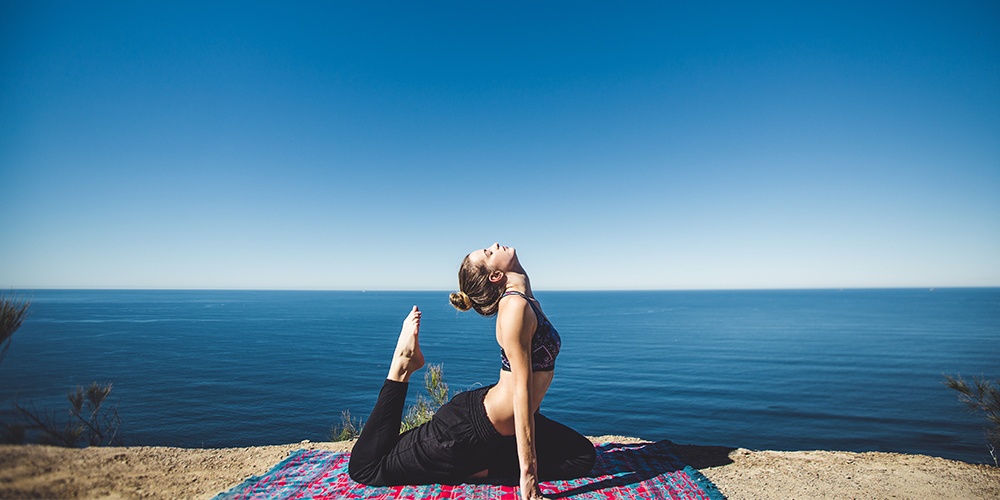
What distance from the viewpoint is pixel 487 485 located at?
4094 mm

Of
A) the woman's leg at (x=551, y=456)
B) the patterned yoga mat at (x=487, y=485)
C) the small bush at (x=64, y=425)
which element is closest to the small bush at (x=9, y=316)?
the small bush at (x=64, y=425)

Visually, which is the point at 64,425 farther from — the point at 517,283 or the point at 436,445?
the point at 517,283

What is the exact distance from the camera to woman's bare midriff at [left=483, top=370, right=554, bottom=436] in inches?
146

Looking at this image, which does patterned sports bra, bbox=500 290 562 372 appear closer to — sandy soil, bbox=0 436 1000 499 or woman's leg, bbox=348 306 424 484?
woman's leg, bbox=348 306 424 484

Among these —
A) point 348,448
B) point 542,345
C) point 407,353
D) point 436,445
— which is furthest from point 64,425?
point 348,448

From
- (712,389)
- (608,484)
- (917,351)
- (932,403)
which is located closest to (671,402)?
(712,389)

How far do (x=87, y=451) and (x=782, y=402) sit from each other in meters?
30.2

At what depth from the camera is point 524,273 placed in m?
3.92

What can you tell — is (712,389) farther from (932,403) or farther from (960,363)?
(960,363)

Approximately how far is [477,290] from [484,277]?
13 centimetres

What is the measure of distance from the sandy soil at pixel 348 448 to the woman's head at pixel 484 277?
98.1 inches

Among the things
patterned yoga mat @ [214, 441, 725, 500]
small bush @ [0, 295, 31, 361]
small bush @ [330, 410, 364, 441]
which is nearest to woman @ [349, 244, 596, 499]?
patterned yoga mat @ [214, 441, 725, 500]

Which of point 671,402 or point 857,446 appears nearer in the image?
point 857,446

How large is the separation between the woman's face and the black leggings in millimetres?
1180
